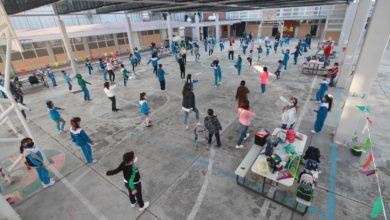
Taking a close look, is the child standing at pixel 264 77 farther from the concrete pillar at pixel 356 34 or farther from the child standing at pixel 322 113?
the concrete pillar at pixel 356 34

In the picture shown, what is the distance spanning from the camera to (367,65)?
231 inches

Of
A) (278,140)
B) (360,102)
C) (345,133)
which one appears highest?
(360,102)

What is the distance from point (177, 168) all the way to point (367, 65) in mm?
6413

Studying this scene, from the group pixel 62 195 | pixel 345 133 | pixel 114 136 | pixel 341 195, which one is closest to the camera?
pixel 341 195

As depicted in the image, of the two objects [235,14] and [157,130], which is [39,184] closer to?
[157,130]

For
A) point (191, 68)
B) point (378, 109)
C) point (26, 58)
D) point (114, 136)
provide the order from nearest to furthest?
point (114, 136), point (378, 109), point (191, 68), point (26, 58)

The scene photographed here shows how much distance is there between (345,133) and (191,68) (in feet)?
41.7

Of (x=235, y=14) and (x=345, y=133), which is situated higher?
(x=235, y=14)

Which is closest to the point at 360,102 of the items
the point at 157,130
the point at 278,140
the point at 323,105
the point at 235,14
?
the point at 323,105

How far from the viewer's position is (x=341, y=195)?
4.89 meters

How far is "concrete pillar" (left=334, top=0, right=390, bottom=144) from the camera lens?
5.51 meters

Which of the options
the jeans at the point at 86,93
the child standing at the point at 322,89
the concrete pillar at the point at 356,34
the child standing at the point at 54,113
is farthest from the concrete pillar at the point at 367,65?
the jeans at the point at 86,93

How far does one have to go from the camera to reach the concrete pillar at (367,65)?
551cm

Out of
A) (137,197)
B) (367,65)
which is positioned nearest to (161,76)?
(137,197)
